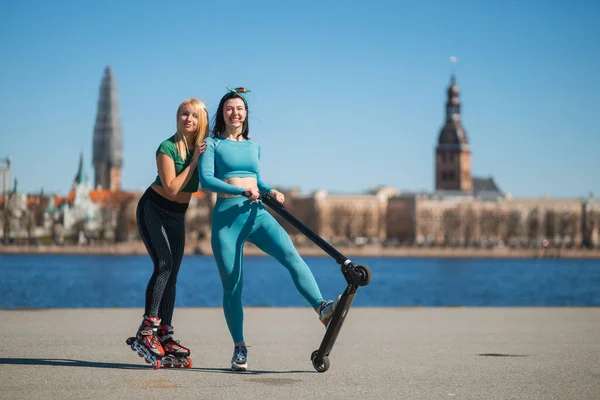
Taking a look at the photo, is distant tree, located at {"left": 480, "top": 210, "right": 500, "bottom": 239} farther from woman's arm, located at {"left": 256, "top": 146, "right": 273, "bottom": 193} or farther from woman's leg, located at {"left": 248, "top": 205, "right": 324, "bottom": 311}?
woman's leg, located at {"left": 248, "top": 205, "right": 324, "bottom": 311}

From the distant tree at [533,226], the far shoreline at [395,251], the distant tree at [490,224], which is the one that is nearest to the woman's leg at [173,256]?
the far shoreline at [395,251]

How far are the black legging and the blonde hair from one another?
32 centimetres

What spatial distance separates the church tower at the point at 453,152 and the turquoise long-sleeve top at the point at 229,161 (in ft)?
517

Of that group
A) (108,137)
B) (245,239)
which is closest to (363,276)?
(245,239)

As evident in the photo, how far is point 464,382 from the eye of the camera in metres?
6.50

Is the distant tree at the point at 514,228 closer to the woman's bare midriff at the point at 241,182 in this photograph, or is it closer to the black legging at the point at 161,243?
the black legging at the point at 161,243

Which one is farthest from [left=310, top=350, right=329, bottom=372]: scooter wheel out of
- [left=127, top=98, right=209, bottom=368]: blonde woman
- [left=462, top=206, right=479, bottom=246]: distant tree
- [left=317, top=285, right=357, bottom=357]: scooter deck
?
[left=462, top=206, right=479, bottom=246]: distant tree

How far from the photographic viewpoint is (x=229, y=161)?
709 cm

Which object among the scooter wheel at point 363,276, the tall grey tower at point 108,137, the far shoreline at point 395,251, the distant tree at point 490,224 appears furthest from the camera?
the tall grey tower at point 108,137

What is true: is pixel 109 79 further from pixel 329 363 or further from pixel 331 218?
pixel 329 363

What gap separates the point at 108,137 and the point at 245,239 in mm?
179546

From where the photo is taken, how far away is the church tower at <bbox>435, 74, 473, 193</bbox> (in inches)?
6457

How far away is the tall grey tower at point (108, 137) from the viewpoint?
183 m

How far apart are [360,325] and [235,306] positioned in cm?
299
